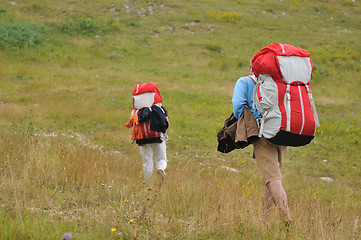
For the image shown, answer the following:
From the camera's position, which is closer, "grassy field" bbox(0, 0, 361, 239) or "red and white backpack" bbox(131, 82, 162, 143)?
"grassy field" bbox(0, 0, 361, 239)

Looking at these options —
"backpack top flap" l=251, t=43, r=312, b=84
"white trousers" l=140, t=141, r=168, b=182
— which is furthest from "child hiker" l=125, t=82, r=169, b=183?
"backpack top flap" l=251, t=43, r=312, b=84

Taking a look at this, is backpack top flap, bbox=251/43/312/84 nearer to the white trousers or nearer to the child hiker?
the child hiker

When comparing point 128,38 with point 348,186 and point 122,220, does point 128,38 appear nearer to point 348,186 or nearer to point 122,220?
Result: point 348,186

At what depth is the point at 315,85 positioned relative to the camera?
61.1 feet

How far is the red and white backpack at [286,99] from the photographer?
11.6 feet

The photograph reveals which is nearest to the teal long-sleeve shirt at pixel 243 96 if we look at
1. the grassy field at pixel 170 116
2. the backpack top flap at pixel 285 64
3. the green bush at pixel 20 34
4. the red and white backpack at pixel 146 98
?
the backpack top flap at pixel 285 64

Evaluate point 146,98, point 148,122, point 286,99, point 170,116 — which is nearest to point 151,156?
point 148,122

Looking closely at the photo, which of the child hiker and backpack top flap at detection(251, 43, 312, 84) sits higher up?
backpack top flap at detection(251, 43, 312, 84)

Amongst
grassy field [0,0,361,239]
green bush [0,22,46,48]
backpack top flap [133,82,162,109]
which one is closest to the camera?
grassy field [0,0,361,239]

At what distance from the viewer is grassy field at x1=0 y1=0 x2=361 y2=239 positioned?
3205 millimetres

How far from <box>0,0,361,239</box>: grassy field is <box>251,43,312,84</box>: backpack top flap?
1386 mm

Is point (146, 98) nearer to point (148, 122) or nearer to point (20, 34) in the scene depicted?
point (148, 122)

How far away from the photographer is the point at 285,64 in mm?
3613

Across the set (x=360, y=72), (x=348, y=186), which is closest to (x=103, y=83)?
(x=348, y=186)
